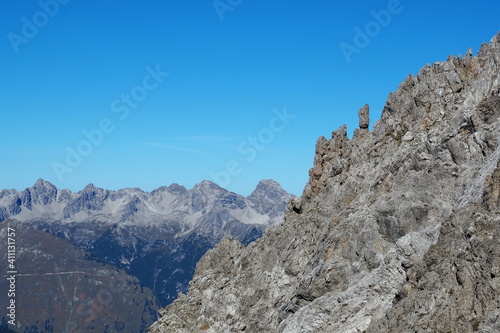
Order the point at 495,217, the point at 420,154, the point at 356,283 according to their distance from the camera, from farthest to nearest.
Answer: the point at 420,154
the point at 356,283
the point at 495,217

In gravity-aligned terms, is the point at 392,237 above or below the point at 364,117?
below

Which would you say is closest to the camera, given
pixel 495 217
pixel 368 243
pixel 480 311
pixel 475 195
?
pixel 480 311

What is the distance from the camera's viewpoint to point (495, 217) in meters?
48.4

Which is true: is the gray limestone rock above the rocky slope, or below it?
above

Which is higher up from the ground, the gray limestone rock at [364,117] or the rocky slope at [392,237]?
the gray limestone rock at [364,117]

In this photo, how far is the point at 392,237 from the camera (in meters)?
73.9

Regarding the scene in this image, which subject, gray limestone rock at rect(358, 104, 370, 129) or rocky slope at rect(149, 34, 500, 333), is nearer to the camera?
rocky slope at rect(149, 34, 500, 333)

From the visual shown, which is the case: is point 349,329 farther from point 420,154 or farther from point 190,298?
point 190,298

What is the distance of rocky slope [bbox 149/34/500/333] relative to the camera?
4869 cm

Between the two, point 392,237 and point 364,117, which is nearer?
point 392,237

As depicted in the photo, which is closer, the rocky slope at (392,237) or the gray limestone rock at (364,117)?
the rocky slope at (392,237)

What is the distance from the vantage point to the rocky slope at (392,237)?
48688 mm

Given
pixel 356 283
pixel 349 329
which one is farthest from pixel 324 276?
pixel 349 329

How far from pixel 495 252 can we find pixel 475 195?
15.5 metres
